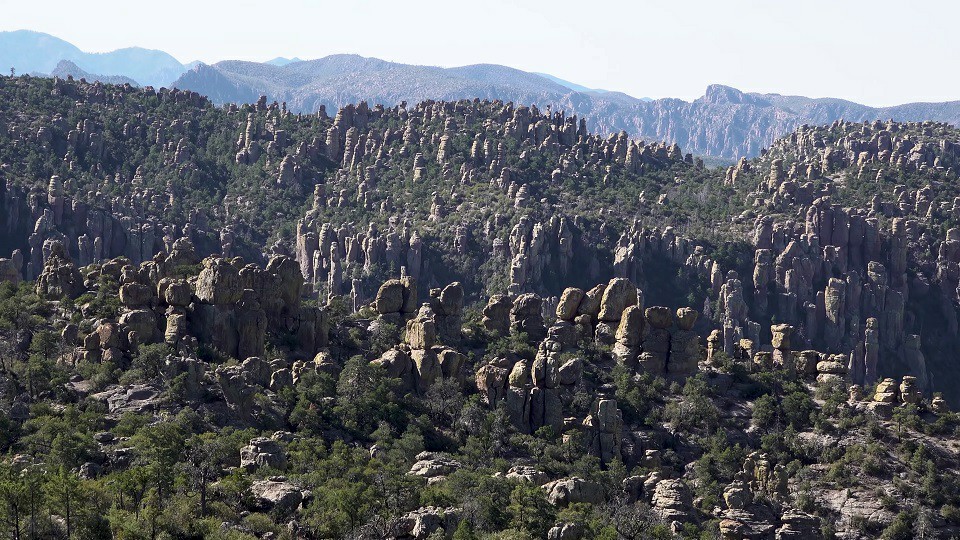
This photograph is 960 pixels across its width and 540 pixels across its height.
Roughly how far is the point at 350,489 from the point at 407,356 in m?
27.0

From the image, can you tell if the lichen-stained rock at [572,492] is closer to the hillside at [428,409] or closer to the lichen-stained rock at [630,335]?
the hillside at [428,409]

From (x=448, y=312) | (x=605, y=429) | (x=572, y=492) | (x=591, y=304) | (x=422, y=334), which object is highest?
(x=591, y=304)

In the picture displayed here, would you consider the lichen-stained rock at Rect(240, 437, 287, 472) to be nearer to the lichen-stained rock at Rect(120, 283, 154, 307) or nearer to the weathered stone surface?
the lichen-stained rock at Rect(120, 283, 154, 307)

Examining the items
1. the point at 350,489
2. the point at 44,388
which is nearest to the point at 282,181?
the point at 44,388

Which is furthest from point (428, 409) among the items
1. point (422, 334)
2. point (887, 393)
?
point (887, 393)

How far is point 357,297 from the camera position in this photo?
157250 millimetres

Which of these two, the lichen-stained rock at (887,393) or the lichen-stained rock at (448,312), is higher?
the lichen-stained rock at (448,312)

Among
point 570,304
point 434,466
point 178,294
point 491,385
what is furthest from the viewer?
point 570,304

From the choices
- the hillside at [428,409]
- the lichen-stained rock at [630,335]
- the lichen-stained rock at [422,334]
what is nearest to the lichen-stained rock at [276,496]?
the hillside at [428,409]

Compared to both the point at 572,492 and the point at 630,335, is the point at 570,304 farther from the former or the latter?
the point at 572,492

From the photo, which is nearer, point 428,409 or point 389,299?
point 428,409

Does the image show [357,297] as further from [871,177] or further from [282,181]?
[871,177]

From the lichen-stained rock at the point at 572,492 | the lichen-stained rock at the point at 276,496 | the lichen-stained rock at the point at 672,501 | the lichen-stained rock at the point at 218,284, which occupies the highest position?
the lichen-stained rock at the point at 218,284

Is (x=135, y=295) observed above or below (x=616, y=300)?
below
